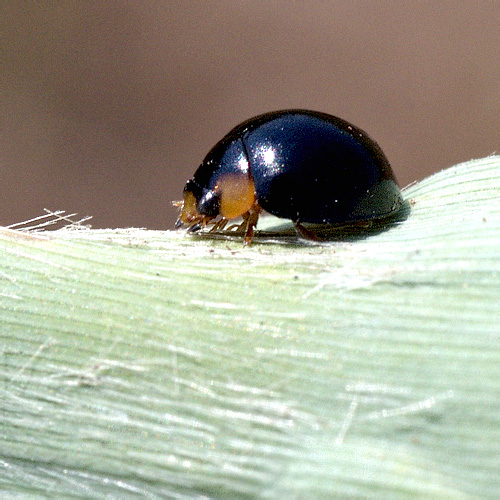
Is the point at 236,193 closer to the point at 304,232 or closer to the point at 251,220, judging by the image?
the point at 251,220

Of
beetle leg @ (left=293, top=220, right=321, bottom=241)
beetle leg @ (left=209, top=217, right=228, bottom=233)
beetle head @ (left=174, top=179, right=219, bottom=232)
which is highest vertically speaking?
beetle head @ (left=174, top=179, right=219, bottom=232)

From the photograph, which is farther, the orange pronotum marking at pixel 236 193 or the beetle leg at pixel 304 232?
the orange pronotum marking at pixel 236 193

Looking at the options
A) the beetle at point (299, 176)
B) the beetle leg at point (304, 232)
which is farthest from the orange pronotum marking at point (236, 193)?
the beetle leg at point (304, 232)

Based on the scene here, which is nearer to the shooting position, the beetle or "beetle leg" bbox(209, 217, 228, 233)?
the beetle

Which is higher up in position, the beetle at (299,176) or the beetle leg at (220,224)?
the beetle at (299,176)

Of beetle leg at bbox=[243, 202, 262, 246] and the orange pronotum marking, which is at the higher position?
the orange pronotum marking

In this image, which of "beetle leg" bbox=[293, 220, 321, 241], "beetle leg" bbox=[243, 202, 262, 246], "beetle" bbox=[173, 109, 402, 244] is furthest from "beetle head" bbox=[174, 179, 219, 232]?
"beetle leg" bbox=[293, 220, 321, 241]

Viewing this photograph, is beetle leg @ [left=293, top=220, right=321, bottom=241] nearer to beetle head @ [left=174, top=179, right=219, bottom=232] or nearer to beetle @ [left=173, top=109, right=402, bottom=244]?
beetle @ [left=173, top=109, right=402, bottom=244]

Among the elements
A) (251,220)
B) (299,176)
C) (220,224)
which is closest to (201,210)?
(220,224)

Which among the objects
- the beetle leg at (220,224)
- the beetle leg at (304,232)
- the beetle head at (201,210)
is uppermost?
the beetle head at (201,210)

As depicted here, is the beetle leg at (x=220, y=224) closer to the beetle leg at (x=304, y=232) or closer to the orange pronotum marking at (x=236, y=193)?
the orange pronotum marking at (x=236, y=193)
